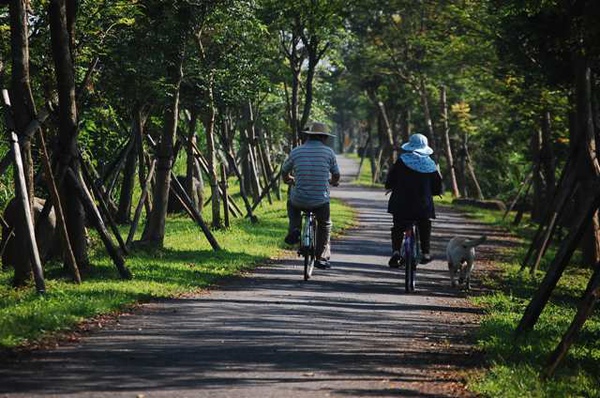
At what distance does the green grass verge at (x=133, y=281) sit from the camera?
35.0 ft

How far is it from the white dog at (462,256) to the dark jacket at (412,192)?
74 cm

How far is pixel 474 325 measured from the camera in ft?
40.6

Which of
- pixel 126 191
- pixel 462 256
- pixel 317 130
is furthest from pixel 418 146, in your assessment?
pixel 126 191

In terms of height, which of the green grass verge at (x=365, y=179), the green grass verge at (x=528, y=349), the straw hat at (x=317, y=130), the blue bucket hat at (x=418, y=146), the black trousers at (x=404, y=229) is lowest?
the green grass verge at (x=365, y=179)

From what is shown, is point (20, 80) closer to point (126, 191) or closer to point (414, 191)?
point (414, 191)

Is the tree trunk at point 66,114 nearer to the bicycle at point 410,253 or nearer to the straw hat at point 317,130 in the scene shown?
the straw hat at point 317,130

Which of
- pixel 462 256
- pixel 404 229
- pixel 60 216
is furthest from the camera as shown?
pixel 462 256

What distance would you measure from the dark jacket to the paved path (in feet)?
3.62

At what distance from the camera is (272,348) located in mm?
9883

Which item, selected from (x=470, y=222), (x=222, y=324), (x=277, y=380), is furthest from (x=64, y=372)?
(x=470, y=222)

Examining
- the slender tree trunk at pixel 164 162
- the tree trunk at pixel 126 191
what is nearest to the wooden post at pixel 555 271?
the slender tree trunk at pixel 164 162

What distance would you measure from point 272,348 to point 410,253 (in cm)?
572

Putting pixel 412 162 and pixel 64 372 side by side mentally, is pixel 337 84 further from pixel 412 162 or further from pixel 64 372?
pixel 64 372

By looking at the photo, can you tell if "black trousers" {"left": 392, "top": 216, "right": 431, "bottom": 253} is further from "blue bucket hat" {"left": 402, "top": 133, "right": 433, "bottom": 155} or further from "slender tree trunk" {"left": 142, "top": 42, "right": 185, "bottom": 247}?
"slender tree trunk" {"left": 142, "top": 42, "right": 185, "bottom": 247}
